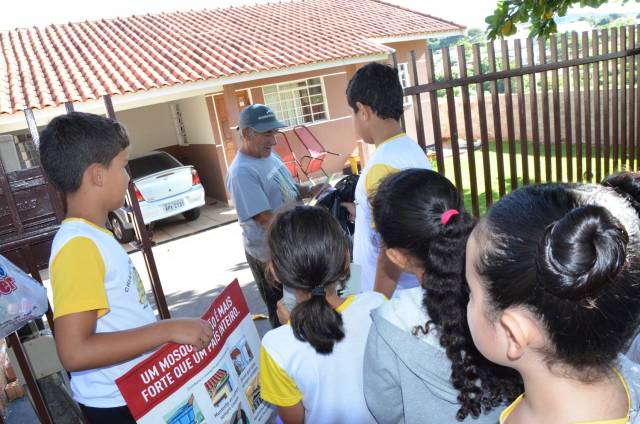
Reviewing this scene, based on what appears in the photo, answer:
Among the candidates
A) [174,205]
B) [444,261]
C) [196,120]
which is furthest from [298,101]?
[444,261]

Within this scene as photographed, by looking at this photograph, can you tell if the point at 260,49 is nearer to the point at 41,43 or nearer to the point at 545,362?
the point at 41,43

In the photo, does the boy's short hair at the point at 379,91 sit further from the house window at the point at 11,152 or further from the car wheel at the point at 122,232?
the car wheel at the point at 122,232

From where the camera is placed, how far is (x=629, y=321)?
2.71ft

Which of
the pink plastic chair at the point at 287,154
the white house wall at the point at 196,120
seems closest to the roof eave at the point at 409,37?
the pink plastic chair at the point at 287,154

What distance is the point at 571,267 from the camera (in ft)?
2.52

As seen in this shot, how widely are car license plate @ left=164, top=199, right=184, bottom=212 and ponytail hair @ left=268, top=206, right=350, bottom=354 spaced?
7.93m

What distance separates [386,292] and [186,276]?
16.2 ft

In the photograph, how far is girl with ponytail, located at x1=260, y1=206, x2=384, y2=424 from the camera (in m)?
1.44

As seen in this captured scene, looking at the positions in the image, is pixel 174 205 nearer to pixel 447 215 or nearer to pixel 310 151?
pixel 310 151

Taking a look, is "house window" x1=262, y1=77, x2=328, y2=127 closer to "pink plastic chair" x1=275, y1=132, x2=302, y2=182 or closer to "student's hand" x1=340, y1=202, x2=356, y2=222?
"pink plastic chair" x1=275, y1=132, x2=302, y2=182

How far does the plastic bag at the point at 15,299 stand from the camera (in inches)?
71.6

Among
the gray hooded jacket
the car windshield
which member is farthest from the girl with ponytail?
the car windshield

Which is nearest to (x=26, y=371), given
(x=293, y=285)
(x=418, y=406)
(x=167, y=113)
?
(x=293, y=285)

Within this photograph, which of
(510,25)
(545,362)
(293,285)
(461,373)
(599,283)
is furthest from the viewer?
(510,25)
